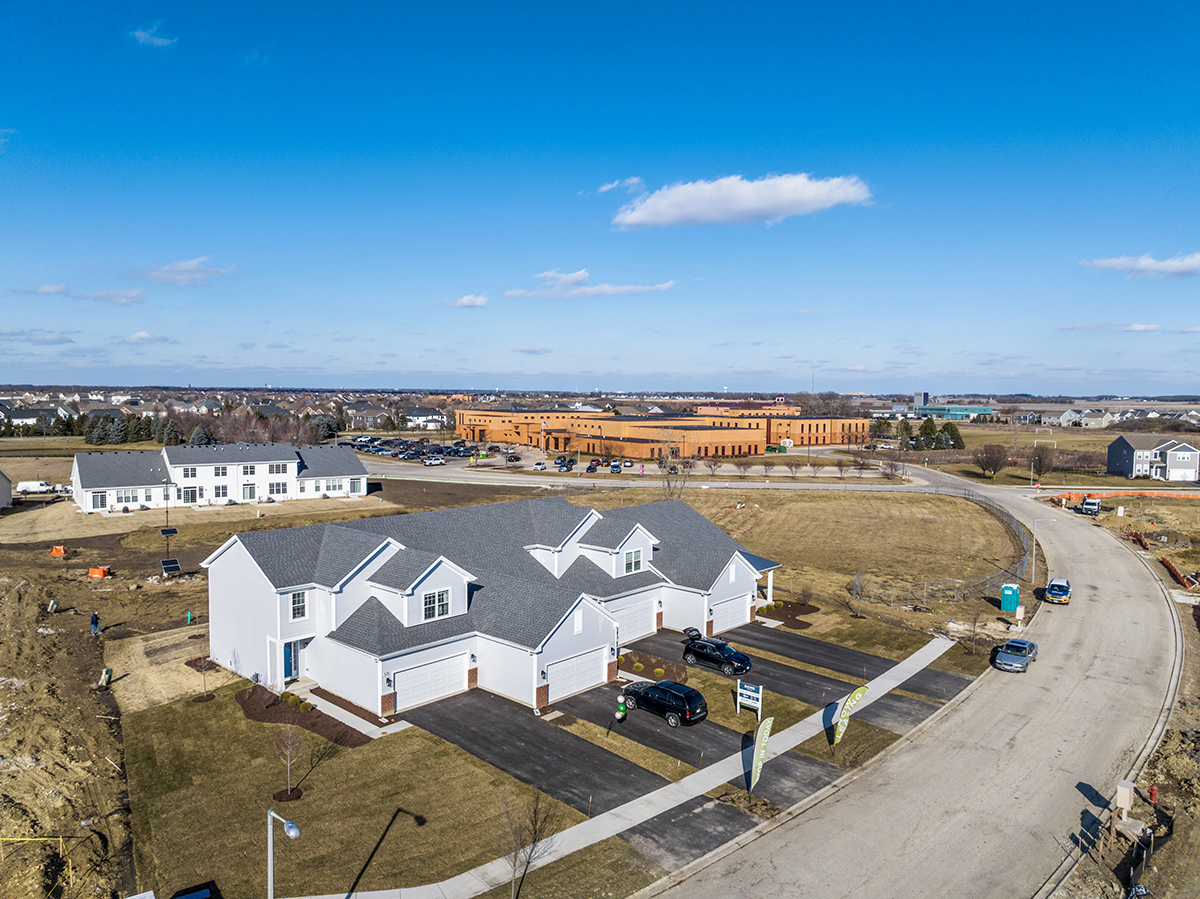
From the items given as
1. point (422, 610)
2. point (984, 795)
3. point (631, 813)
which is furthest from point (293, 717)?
point (984, 795)

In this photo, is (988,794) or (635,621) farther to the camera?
(635,621)

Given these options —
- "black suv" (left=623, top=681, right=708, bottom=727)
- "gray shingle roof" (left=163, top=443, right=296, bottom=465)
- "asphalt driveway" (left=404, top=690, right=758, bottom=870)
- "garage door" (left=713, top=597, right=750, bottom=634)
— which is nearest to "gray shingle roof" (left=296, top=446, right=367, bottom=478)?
"gray shingle roof" (left=163, top=443, right=296, bottom=465)

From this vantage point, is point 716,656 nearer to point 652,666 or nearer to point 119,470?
point 652,666

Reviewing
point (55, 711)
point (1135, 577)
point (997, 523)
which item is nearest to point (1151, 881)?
point (55, 711)

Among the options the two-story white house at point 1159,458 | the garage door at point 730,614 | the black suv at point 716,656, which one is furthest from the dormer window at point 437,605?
the two-story white house at point 1159,458

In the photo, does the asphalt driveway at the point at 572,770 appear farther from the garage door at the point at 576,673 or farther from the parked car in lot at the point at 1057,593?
the parked car in lot at the point at 1057,593

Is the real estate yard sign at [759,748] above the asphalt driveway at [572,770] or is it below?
above
